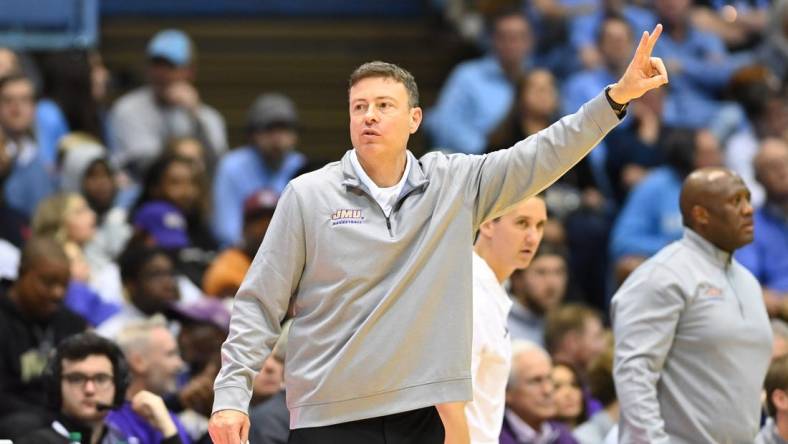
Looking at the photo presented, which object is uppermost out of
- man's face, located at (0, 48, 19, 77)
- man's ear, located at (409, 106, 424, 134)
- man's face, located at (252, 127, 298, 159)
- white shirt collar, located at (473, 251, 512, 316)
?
man's face, located at (0, 48, 19, 77)

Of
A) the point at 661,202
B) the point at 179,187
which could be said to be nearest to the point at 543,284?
the point at 661,202

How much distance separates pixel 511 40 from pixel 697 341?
608cm

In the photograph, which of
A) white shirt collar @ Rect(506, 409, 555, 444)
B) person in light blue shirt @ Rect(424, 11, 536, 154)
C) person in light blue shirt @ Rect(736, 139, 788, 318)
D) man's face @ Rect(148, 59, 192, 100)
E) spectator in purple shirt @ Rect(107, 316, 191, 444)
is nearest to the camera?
spectator in purple shirt @ Rect(107, 316, 191, 444)

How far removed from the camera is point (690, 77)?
12.1m

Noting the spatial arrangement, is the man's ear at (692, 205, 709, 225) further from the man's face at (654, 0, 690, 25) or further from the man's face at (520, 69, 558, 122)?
the man's face at (654, 0, 690, 25)

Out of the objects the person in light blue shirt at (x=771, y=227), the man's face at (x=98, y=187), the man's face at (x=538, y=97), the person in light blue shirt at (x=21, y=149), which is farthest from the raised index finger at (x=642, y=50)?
the person in light blue shirt at (x=21, y=149)

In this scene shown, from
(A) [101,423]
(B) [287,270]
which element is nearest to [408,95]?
(B) [287,270]

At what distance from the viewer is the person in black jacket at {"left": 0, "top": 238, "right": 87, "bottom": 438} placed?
25.1 feet

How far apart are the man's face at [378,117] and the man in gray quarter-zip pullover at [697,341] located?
154 centimetres

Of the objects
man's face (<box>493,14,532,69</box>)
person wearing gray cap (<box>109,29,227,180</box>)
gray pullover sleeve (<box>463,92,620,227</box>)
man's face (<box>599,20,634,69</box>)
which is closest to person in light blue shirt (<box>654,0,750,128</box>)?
man's face (<box>599,20,634,69</box>)

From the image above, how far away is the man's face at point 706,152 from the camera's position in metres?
10.5

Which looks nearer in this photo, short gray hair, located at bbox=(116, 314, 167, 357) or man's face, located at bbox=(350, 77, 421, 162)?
man's face, located at bbox=(350, 77, 421, 162)

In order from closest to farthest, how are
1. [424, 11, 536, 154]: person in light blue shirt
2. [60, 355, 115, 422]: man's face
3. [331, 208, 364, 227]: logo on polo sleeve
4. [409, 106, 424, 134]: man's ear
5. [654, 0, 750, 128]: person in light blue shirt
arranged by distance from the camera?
[331, 208, 364, 227]: logo on polo sleeve
[409, 106, 424, 134]: man's ear
[60, 355, 115, 422]: man's face
[424, 11, 536, 154]: person in light blue shirt
[654, 0, 750, 128]: person in light blue shirt

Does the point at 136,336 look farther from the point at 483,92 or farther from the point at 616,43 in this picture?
the point at 616,43
